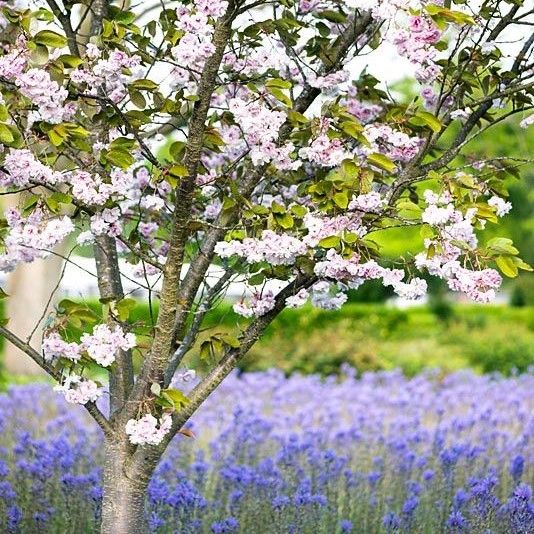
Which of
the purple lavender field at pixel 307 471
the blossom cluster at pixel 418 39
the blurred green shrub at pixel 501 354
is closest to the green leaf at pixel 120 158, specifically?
the blossom cluster at pixel 418 39

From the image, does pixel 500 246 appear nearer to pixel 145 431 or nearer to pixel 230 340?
pixel 230 340

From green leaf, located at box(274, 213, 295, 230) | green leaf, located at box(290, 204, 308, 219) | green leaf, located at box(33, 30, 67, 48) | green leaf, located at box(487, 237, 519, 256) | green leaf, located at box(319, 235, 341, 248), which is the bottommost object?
green leaf, located at box(487, 237, 519, 256)

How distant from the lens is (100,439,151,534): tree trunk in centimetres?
324

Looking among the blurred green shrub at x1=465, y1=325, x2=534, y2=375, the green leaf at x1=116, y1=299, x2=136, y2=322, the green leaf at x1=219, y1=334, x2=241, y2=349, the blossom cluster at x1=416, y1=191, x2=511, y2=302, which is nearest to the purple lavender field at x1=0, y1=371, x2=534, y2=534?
the green leaf at x1=219, y1=334, x2=241, y2=349

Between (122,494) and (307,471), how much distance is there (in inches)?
91.4

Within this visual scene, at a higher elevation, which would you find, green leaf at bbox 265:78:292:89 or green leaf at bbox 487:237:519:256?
green leaf at bbox 265:78:292:89

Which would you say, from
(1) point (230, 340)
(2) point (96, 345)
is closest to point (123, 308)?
(2) point (96, 345)

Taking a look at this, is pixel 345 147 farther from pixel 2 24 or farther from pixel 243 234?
pixel 2 24

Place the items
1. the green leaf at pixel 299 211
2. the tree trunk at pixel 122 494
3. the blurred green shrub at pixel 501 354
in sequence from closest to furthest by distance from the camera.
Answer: the green leaf at pixel 299 211 → the tree trunk at pixel 122 494 → the blurred green shrub at pixel 501 354

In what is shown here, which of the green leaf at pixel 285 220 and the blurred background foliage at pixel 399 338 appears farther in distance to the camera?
the blurred background foliage at pixel 399 338

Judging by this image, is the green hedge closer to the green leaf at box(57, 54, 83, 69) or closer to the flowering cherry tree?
the flowering cherry tree

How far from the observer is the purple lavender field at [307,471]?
4.25 metres

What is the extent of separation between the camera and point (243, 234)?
299 centimetres

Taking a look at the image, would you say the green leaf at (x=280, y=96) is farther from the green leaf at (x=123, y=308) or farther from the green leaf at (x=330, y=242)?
the green leaf at (x=123, y=308)
